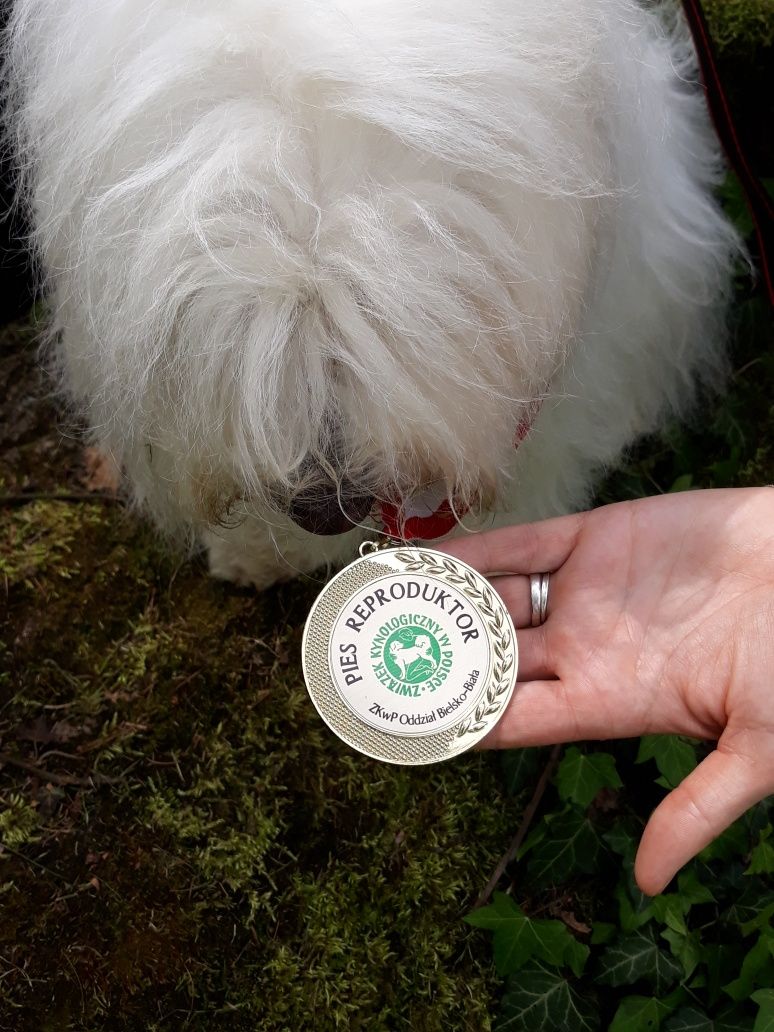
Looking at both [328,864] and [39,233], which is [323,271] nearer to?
[39,233]

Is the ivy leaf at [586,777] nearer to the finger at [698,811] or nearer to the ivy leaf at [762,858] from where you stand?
the ivy leaf at [762,858]

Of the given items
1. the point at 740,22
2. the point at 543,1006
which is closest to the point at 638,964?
the point at 543,1006

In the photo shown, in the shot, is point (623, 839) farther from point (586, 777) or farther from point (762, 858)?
point (762, 858)

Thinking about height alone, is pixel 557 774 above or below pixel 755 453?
below

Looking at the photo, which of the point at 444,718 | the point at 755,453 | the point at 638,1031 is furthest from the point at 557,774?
the point at 755,453

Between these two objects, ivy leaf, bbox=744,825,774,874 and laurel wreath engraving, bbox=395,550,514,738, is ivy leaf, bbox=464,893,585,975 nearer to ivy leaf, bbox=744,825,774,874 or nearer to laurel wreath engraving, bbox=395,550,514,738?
ivy leaf, bbox=744,825,774,874

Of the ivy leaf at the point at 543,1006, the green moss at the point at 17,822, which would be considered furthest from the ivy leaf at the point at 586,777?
the green moss at the point at 17,822

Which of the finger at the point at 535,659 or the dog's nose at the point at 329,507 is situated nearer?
the dog's nose at the point at 329,507
